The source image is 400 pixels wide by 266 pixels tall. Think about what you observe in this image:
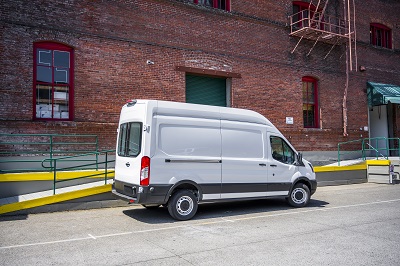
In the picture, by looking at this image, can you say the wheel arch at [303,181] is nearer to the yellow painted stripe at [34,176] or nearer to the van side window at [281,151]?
the van side window at [281,151]

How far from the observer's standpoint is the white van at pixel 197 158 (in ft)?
26.3

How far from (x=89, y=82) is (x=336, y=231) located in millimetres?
9115

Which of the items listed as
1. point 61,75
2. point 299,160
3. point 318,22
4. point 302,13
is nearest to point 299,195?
point 299,160

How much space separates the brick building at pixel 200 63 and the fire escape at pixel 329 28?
78 millimetres

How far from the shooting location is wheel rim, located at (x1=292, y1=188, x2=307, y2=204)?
33.2ft

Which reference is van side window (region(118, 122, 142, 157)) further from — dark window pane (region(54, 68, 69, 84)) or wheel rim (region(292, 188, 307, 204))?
wheel rim (region(292, 188, 307, 204))

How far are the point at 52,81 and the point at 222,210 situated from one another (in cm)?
705

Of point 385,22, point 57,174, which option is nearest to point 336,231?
point 57,174

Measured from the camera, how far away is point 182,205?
329 inches

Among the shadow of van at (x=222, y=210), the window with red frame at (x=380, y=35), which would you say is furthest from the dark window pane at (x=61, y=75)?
the window with red frame at (x=380, y=35)

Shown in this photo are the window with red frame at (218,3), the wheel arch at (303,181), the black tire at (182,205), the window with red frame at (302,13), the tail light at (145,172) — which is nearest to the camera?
the tail light at (145,172)

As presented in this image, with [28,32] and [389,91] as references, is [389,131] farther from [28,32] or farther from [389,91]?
[28,32]

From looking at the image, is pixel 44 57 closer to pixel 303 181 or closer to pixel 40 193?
pixel 40 193

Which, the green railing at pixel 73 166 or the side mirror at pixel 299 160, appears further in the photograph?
the side mirror at pixel 299 160
